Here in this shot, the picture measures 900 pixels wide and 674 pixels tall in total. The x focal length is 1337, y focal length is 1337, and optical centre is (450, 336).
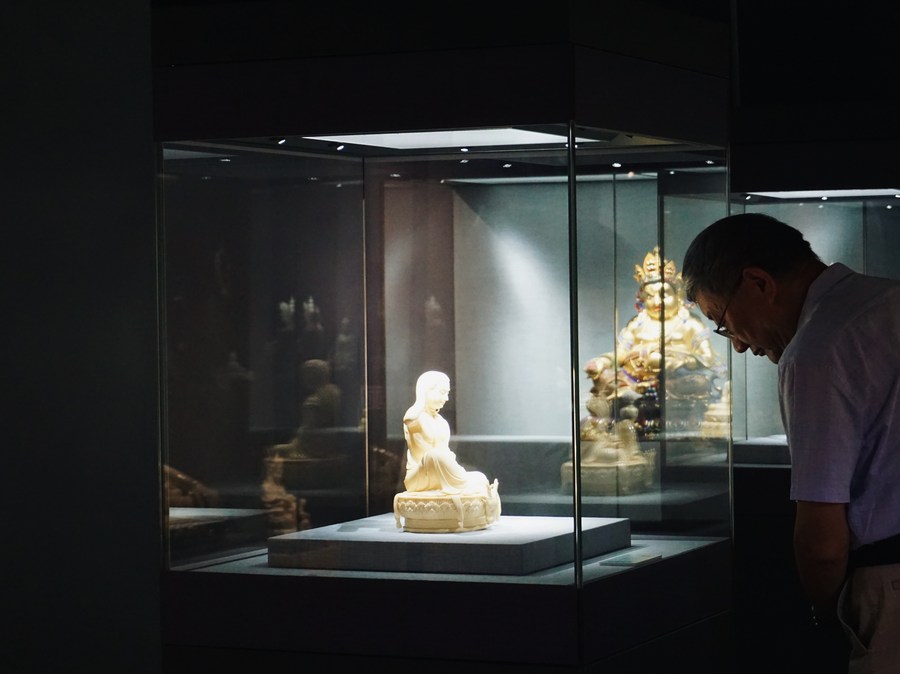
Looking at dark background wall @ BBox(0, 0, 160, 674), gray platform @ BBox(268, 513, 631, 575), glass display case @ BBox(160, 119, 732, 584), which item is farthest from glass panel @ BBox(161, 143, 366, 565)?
dark background wall @ BBox(0, 0, 160, 674)

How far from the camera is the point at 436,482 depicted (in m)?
4.93

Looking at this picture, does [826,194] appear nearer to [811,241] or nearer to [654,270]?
[811,241]

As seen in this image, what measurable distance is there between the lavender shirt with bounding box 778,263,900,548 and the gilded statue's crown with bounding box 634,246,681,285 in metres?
2.82

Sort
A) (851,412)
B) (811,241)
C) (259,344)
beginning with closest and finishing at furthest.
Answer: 1. (851,412)
2. (259,344)
3. (811,241)

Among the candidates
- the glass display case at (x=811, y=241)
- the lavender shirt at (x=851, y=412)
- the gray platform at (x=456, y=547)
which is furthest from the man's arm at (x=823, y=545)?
the glass display case at (x=811, y=241)

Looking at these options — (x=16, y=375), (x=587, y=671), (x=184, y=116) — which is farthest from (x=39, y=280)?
(x=184, y=116)

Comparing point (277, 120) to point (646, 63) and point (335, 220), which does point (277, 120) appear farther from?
point (646, 63)

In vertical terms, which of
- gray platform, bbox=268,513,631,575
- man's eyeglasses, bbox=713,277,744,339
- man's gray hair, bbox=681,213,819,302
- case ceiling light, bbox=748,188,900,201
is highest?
case ceiling light, bbox=748,188,900,201

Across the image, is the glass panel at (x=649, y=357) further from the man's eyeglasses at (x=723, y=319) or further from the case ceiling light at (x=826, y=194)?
the case ceiling light at (x=826, y=194)

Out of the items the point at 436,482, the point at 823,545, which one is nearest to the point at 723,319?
the point at 823,545

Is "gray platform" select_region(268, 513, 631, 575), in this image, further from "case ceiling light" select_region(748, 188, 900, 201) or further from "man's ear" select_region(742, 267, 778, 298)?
"case ceiling light" select_region(748, 188, 900, 201)

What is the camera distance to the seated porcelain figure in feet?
15.9

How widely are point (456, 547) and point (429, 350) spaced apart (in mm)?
725

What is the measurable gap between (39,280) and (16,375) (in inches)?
2.8
